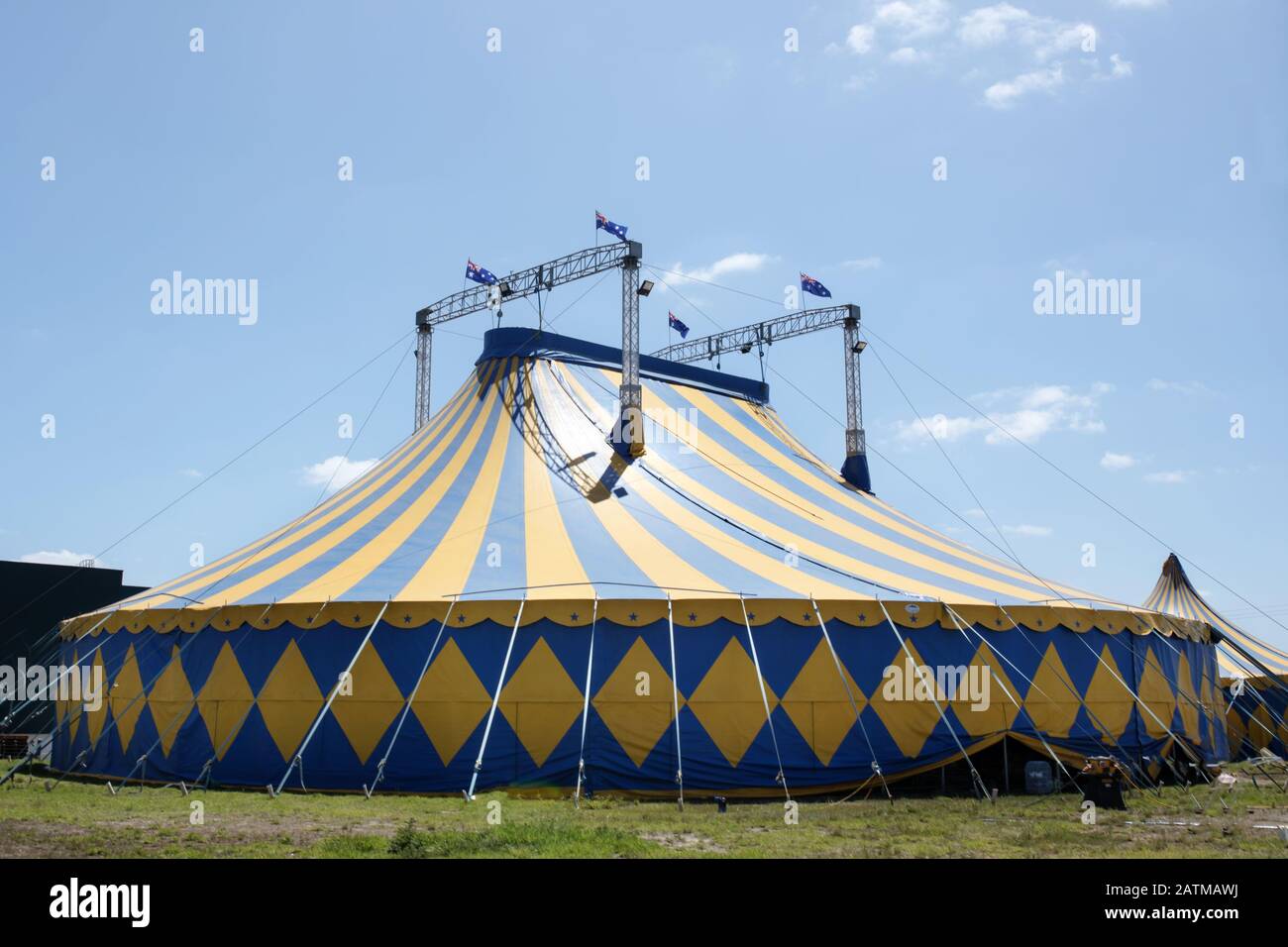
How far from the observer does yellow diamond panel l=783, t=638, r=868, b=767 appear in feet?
31.7

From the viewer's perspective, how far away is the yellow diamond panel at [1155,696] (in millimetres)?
11367

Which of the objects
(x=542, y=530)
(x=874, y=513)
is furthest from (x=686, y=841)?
(x=874, y=513)

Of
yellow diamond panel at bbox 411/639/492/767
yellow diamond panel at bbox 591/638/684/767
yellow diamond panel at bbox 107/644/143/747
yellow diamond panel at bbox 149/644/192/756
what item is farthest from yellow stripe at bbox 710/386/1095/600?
yellow diamond panel at bbox 107/644/143/747

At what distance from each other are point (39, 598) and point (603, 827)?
18.5 meters

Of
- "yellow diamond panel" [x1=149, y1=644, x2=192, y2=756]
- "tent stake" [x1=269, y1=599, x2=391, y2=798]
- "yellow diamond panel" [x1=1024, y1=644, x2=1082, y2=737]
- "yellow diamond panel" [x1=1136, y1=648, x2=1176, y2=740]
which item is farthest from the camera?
"yellow diamond panel" [x1=1136, y1=648, x2=1176, y2=740]

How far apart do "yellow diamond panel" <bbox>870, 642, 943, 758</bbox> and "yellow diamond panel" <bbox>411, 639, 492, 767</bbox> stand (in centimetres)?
376

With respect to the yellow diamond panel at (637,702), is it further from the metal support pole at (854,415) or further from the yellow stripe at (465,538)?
the metal support pole at (854,415)

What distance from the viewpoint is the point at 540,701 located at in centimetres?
955

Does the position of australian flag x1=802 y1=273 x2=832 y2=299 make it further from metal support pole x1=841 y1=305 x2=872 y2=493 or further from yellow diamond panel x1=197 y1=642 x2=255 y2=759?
yellow diamond panel x1=197 y1=642 x2=255 y2=759

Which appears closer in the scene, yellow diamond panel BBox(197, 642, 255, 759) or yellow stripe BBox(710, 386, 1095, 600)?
yellow diamond panel BBox(197, 642, 255, 759)

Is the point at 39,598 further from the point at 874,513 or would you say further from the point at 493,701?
the point at 874,513

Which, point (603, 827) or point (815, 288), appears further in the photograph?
point (815, 288)

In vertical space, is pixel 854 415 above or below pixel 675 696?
above
